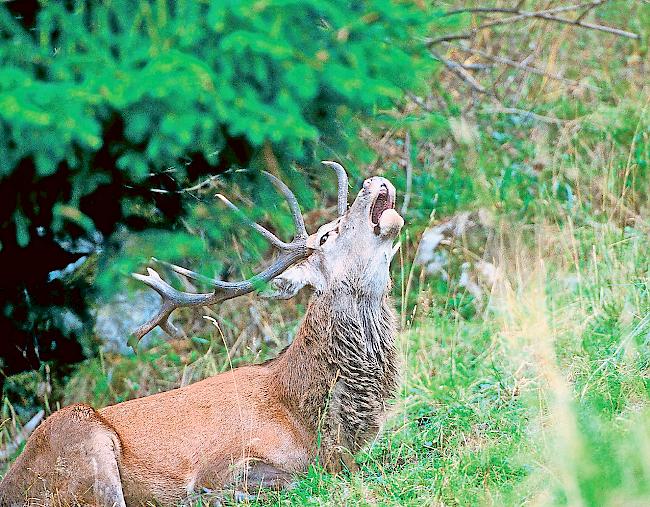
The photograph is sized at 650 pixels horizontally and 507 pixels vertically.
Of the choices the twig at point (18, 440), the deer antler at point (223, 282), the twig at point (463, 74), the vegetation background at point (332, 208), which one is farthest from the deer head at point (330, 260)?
the twig at point (463, 74)

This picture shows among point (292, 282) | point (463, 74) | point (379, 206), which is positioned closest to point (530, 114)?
point (463, 74)

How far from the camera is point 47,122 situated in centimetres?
471

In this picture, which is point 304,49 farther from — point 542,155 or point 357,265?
point 542,155

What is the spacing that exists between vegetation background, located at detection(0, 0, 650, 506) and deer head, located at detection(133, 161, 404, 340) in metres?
0.33

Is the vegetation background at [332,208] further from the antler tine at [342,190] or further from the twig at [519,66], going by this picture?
the antler tine at [342,190]

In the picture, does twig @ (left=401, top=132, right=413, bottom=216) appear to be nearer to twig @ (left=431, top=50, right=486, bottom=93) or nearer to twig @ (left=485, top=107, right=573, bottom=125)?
twig @ (left=431, top=50, right=486, bottom=93)

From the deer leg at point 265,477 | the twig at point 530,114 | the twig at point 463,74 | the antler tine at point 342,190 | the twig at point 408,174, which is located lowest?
the deer leg at point 265,477

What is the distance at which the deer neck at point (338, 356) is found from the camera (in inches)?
206

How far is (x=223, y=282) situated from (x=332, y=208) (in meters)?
2.75

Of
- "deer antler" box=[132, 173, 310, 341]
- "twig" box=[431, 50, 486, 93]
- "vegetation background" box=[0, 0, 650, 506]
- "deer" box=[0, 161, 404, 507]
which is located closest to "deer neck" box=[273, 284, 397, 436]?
"deer" box=[0, 161, 404, 507]

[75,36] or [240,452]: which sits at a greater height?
[75,36]

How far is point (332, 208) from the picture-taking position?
806 centimetres

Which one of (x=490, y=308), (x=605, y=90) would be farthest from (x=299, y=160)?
(x=605, y=90)

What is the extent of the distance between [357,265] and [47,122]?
5.65 feet
